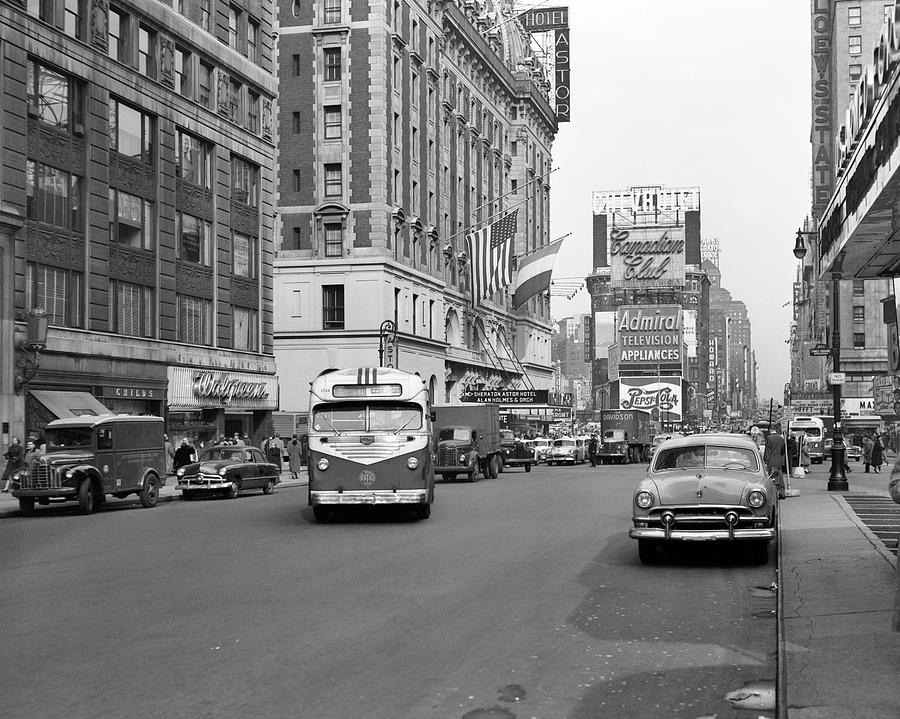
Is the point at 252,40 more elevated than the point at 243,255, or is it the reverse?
the point at 252,40

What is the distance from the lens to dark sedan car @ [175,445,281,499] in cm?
3109

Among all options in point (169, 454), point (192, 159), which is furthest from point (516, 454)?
point (192, 159)

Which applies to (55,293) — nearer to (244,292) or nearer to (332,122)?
(244,292)

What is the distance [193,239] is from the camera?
44406 millimetres

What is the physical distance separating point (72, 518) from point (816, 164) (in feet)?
370

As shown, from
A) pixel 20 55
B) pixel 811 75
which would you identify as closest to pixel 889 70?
pixel 20 55

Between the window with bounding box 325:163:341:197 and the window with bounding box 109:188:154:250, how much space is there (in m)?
24.3

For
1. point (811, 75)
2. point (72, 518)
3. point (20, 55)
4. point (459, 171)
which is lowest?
point (72, 518)

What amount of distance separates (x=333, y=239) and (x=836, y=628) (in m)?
56.9

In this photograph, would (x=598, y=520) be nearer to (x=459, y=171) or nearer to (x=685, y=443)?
(x=685, y=443)

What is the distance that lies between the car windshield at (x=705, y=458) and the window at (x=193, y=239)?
3099 centimetres

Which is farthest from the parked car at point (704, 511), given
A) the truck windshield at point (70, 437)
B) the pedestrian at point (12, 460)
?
the pedestrian at point (12, 460)

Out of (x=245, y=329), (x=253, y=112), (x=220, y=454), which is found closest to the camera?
(x=220, y=454)

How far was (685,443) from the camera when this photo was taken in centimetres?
1606
